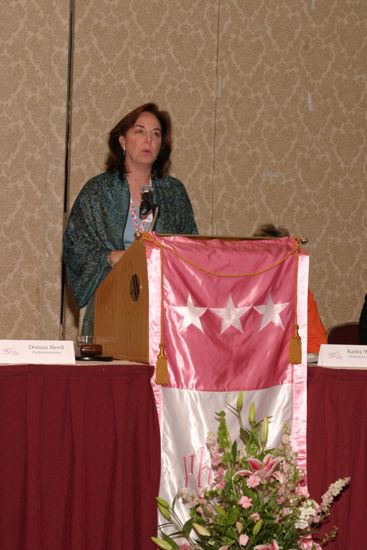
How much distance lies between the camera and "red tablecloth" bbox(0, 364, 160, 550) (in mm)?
2318

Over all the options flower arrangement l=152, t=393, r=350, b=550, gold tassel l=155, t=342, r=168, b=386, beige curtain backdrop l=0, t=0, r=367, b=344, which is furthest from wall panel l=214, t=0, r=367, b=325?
flower arrangement l=152, t=393, r=350, b=550

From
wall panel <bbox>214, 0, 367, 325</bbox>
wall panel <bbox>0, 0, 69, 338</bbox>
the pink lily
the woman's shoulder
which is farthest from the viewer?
wall panel <bbox>214, 0, 367, 325</bbox>

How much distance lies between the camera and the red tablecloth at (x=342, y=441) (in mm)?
Answer: 2547

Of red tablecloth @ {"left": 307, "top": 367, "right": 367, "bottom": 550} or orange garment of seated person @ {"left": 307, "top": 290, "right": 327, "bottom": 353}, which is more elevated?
orange garment of seated person @ {"left": 307, "top": 290, "right": 327, "bottom": 353}

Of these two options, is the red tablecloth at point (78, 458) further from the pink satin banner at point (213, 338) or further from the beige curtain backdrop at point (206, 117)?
the beige curtain backdrop at point (206, 117)

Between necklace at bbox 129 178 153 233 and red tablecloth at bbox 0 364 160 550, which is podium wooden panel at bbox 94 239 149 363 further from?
necklace at bbox 129 178 153 233

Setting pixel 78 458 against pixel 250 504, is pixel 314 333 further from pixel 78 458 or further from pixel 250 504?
pixel 250 504

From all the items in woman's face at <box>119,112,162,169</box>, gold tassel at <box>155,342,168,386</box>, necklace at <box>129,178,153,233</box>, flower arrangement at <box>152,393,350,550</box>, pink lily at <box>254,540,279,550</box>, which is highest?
woman's face at <box>119,112,162,169</box>

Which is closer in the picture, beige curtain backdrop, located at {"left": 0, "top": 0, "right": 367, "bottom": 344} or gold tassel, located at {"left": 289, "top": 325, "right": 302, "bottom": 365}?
gold tassel, located at {"left": 289, "top": 325, "right": 302, "bottom": 365}

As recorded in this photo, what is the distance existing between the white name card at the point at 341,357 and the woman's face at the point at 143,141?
1379 millimetres

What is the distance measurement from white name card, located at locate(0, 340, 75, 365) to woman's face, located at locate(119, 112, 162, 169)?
139 cm

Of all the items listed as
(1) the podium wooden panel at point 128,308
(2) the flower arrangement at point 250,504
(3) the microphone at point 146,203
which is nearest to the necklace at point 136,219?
(1) the podium wooden panel at point 128,308

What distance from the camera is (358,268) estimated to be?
571 centimetres

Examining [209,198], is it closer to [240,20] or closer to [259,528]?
[240,20]
